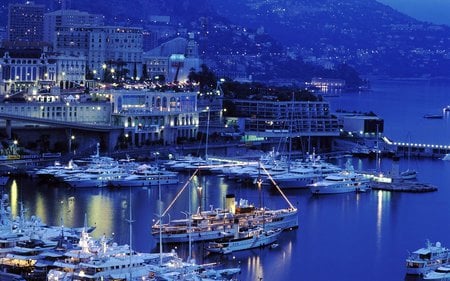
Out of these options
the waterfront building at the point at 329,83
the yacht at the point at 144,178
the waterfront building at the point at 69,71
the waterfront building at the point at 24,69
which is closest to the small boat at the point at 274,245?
the yacht at the point at 144,178

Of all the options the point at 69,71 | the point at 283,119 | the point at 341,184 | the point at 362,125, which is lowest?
the point at 341,184

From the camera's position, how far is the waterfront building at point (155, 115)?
116 ft

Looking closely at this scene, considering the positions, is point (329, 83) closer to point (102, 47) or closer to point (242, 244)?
point (102, 47)

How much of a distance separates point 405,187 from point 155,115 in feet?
28.7

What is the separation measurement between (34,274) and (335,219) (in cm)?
893

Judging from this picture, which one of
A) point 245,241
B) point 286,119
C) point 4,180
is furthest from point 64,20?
point 245,241

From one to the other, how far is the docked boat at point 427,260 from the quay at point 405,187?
9.99 m

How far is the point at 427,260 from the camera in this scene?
19422 mm

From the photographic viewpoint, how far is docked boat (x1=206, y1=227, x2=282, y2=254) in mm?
20453

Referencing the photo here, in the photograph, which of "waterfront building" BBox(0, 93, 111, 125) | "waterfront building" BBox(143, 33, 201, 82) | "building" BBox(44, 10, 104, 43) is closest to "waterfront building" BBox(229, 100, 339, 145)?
"waterfront building" BBox(143, 33, 201, 82)

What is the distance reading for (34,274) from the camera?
1725 centimetres

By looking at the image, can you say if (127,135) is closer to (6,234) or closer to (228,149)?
(228,149)

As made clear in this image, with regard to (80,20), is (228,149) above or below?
below

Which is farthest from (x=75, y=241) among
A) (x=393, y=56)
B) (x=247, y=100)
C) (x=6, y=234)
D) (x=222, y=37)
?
(x=393, y=56)
